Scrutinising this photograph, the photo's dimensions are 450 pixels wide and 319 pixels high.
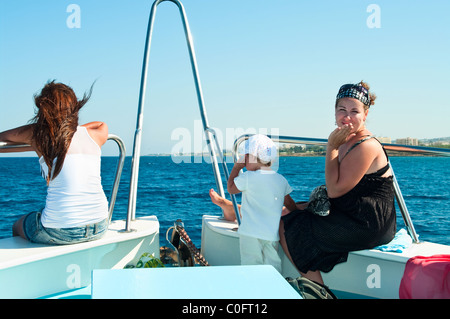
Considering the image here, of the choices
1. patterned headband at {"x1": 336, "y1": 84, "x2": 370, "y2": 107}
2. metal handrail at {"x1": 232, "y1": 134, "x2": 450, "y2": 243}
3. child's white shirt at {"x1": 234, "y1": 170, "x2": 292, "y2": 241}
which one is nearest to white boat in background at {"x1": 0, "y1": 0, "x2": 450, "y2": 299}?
metal handrail at {"x1": 232, "y1": 134, "x2": 450, "y2": 243}

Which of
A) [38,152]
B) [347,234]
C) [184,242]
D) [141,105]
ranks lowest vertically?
[184,242]

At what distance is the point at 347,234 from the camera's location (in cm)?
240

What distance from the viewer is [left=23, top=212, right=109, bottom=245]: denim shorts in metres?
2.60

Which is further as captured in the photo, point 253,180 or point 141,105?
point 141,105

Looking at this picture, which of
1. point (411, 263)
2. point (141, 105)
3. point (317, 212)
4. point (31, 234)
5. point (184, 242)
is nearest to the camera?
point (411, 263)

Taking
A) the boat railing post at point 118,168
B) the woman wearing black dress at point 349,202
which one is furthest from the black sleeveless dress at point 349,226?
the boat railing post at point 118,168

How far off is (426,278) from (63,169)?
205 cm

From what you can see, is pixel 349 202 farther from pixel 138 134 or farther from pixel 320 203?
pixel 138 134

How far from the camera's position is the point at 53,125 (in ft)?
8.52

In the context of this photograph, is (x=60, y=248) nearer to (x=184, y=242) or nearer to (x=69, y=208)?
(x=69, y=208)

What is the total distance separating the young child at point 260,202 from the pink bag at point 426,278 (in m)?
0.75

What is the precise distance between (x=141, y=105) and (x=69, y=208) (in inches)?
38.9

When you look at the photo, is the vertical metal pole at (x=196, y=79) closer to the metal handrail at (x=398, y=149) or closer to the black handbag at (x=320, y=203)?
the metal handrail at (x=398, y=149)
